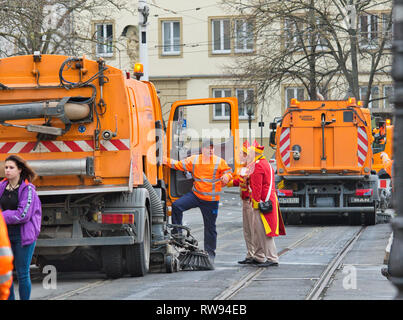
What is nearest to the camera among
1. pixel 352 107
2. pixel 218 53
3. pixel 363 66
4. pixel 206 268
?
pixel 206 268

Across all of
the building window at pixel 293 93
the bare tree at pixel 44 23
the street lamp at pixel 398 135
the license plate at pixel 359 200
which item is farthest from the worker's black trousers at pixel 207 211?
the building window at pixel 293 93

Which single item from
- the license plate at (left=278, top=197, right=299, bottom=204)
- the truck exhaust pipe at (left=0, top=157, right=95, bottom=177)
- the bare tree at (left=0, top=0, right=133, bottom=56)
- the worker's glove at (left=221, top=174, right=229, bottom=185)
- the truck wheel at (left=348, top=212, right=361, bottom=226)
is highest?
the bare tree at (left=0, top=0, right=133, bottom=56)

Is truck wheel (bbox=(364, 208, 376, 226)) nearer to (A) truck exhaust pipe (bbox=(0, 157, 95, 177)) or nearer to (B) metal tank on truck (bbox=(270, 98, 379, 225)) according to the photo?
(B) metal tank on truck (bbox=(270, 98, 379, 225))

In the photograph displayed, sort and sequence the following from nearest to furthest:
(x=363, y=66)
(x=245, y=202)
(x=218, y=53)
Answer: (x=245, y=202) < (x=363, y=66) < (x=218, y=53)

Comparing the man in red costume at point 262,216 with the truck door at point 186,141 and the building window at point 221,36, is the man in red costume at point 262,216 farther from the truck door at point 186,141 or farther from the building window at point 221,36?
the building window at point 221,36

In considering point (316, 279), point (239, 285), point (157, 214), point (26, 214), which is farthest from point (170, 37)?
point (26, 214)

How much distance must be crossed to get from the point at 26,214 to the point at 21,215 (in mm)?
47

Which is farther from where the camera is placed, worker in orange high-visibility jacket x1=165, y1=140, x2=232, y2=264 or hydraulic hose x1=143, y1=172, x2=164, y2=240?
worker in orange high-visibility jacket x1=165, y1=140, x2=232, y2=264

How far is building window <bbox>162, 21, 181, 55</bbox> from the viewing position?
47438 mm

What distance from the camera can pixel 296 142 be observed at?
22672mm

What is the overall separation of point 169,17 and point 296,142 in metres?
25.6

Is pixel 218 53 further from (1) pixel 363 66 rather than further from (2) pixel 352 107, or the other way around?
(2) pixel 352 107

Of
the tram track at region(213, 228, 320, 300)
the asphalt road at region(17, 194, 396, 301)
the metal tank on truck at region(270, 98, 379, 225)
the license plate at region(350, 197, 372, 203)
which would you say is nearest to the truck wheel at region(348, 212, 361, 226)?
the metal tank on truck at region(270, 98, 379, 225)
